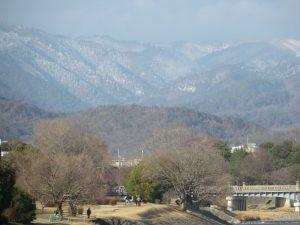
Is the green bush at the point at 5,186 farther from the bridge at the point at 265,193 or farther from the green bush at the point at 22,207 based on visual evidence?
the bridge at the point at 265,193

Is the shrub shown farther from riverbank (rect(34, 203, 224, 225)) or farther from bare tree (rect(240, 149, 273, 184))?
bare tree (rect(240, 149, 273, 184))

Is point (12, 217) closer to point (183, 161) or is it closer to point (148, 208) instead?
point (148, 208)

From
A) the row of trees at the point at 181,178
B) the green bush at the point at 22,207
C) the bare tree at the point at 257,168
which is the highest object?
the bare tree at the point at 257,168

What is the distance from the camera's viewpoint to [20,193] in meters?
78.6

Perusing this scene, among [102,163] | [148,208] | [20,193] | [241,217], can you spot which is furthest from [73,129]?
[20,193]

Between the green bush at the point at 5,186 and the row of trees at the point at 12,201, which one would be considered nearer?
the green bush at the point at 5,186

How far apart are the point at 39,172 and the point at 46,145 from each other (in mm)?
36561

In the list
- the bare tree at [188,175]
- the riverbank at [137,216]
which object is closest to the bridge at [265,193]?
the bare tree at [188,175]

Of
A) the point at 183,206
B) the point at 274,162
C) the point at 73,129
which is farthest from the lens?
the point at 274,162

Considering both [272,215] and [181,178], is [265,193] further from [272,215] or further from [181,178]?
[181,178]

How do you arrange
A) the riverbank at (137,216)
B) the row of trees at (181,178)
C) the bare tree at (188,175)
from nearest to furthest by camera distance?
the riverbank at (137,216) < the bare tree at (188,175) < the row of trees at (181,178)

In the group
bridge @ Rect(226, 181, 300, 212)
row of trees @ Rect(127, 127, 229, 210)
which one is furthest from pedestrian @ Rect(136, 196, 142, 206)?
bridge @ Rect(226, 181, 300, 212)

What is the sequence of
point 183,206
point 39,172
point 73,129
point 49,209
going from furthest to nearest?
point 73,129, point 183,206, point 49,209, point 39,172

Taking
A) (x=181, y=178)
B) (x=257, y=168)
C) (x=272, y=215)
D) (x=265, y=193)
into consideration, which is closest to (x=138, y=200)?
(x=181, y=178)
